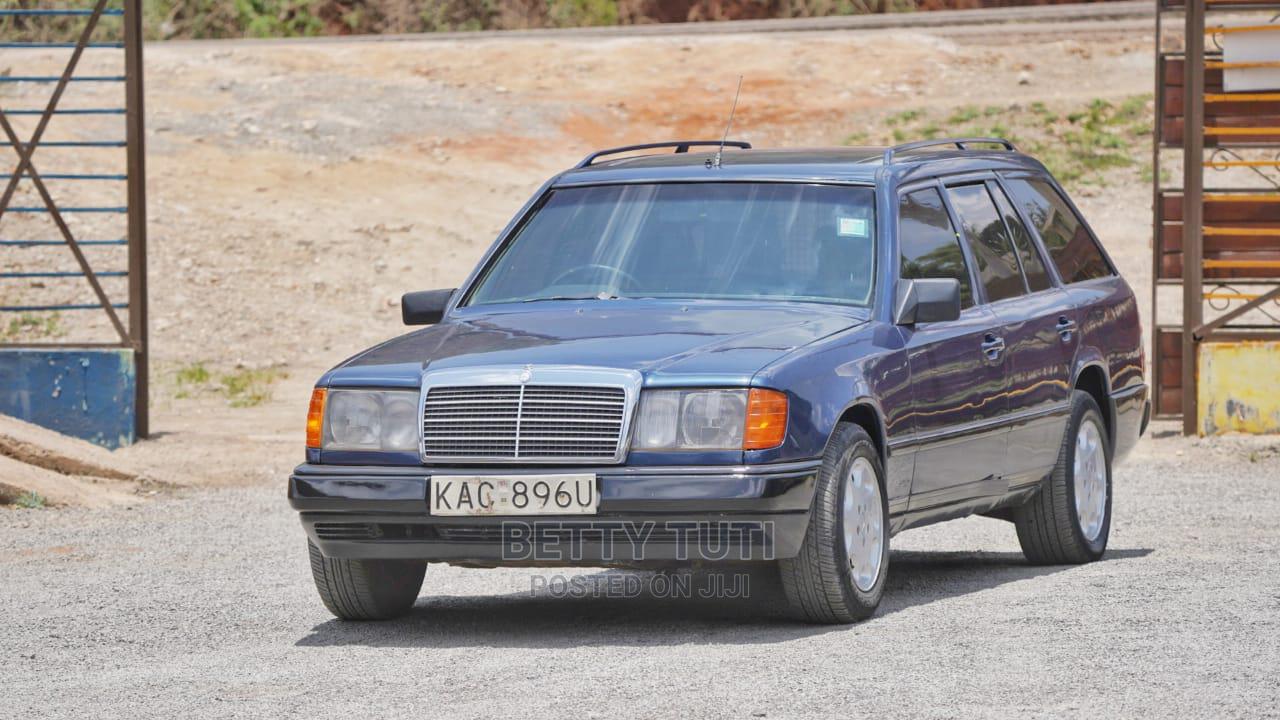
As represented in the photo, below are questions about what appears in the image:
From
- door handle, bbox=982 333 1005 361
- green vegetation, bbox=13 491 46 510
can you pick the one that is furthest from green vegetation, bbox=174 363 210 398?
door handle, bbox=982 333 1005 361

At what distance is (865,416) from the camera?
745cm

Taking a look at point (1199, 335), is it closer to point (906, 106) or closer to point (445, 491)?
point (445, 491)

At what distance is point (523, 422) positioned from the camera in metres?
6.85

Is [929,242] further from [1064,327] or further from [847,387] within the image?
[847,387]

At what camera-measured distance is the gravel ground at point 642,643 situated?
5.95 meters

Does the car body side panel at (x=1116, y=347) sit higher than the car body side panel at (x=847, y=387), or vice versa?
the car body side panel at (x=847, y=387)

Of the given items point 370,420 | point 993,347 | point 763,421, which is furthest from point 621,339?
point 993,347

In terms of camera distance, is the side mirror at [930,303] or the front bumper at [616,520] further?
the side mirror at [930,303]

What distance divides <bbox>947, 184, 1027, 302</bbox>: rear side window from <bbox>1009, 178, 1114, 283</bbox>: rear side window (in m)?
0.42

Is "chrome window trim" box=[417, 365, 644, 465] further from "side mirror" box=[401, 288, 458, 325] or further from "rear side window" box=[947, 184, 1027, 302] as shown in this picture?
"rear side window" box=[947, 184, 1027, 302]

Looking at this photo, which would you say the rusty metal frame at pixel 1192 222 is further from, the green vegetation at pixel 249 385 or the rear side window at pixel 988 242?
the green vegetation at pixel 249 385

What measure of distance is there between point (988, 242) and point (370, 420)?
9.91 ft

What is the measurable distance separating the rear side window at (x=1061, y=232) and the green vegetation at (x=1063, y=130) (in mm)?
16498

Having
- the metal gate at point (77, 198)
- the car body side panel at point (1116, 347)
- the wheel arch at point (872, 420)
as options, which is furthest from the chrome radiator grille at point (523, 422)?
the metal gate at point (77, 198)
